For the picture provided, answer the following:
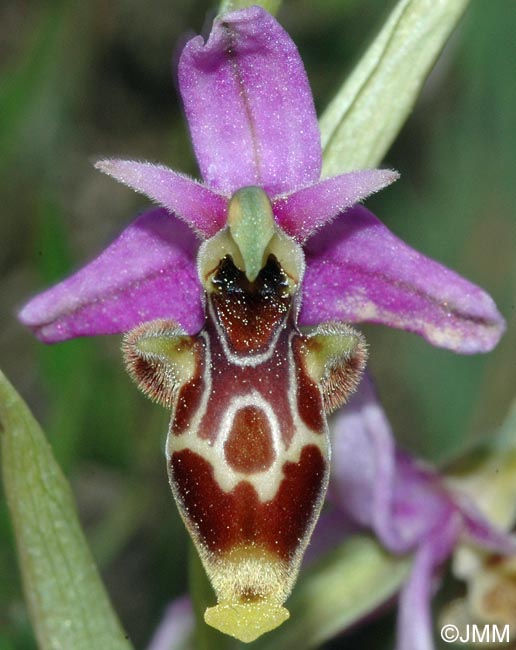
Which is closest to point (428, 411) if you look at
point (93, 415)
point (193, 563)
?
point (93, 415)

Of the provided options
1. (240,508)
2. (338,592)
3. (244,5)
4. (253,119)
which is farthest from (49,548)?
(244,5)

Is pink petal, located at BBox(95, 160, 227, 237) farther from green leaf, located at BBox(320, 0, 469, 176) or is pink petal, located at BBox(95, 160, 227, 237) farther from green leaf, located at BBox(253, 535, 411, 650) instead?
green leaf, located at BBox(253, 535, 411, 650)

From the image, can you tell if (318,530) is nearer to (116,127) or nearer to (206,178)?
(206,178)

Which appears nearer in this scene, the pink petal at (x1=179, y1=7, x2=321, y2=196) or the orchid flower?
the pink petal at (x1=179, y1=7, x2=321, y2=196)

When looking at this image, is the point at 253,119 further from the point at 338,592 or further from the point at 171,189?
the point at 338,592

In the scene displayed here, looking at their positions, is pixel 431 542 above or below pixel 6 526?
above

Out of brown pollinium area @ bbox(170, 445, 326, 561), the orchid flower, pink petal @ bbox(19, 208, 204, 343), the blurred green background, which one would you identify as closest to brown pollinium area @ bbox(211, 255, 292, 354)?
pink petal @ bbox(19, 208, 204, 343)
